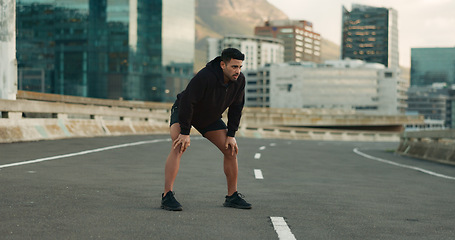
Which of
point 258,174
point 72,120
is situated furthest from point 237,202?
point 72,120

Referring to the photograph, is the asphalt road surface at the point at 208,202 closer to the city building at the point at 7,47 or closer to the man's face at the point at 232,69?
the man's face at the point at 232,69

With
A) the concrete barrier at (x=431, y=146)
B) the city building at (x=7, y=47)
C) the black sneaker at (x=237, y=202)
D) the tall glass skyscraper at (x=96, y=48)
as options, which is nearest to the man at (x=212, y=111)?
the black sneaker at (x=237, y=202)

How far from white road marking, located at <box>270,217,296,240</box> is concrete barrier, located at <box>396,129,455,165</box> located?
476 inches

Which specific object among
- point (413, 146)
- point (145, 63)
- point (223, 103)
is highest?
point (145, 63)

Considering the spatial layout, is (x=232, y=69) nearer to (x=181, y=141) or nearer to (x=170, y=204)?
(x=181, y=141)

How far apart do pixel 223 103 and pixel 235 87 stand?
0.65 feet

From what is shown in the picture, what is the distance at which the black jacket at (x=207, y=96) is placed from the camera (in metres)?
6.29

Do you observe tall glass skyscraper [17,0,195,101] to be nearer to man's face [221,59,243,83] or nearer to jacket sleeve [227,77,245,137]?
jacket sleeve [227,77,245,137]

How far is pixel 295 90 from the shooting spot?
200 meters

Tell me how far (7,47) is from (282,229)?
41.4 ft

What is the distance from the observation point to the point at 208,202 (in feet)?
23.9

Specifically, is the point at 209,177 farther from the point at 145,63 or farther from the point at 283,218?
the point at 145,63

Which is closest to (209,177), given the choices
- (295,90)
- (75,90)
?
(75,90)

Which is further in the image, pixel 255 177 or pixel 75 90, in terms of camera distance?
pixel 75 90
